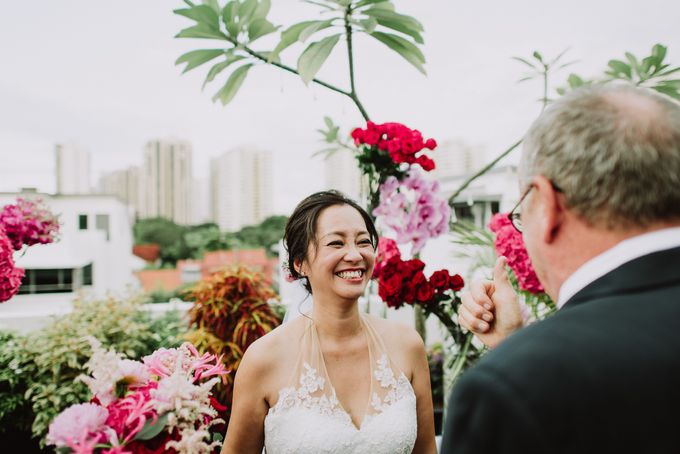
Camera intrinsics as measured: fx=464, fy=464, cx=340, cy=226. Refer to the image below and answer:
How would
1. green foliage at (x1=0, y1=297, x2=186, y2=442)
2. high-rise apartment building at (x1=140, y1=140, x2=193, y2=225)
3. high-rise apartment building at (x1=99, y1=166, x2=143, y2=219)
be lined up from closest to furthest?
green foliage at (x1=0, y1=297, x2=186, y2=442) → high-rise apartment building at (x1=99, y1=166, x2=143, y2=219) → high-rise apartment building at (x1=140, y1=140, x2=193, y2=225)

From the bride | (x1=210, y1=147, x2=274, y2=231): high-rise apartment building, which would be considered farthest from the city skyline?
(x1=210, y1=147, x2=274, y2=231): high-rise apartment building

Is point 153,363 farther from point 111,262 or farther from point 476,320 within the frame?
point 111,262

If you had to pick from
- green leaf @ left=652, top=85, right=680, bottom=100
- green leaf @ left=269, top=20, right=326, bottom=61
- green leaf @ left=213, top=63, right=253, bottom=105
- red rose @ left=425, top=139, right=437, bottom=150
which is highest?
green leaf @ left=269, top=20, right=326, bottom=61

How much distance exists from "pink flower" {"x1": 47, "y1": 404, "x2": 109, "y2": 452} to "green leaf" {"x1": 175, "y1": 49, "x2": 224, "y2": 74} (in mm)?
1413

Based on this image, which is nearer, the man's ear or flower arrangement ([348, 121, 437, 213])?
the man's ear

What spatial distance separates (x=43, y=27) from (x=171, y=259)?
1331 inches

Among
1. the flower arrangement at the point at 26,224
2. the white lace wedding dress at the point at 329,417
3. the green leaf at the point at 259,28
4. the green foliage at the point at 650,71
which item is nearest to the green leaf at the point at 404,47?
the green leaf at the point at 259,28

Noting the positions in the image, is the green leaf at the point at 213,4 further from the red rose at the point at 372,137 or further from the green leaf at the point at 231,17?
the red rose at the point at 372,137

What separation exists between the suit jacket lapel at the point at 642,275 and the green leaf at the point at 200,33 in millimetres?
1714

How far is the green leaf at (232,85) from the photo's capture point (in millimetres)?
1921

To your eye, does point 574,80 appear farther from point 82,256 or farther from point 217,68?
point 82,256

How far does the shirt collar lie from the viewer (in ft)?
2.05

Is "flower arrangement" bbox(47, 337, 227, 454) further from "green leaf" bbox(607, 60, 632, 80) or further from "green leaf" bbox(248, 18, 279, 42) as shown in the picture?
"green leaf" bbox(607, 60, 632, 80)

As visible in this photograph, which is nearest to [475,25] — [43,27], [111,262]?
[43,27]
